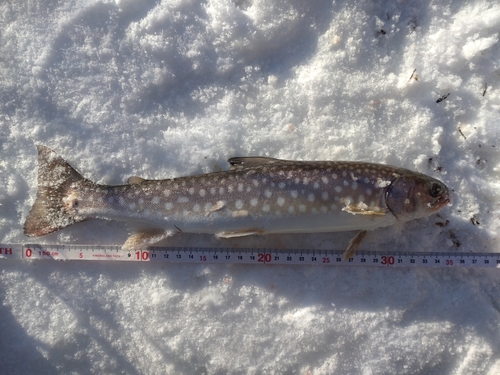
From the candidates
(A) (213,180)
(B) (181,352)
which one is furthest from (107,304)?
(A) (213,180)

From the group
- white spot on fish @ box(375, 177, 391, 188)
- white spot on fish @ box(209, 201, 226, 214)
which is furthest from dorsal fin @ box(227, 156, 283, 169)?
white spot on fish @ box(375, 177, 391, 188)

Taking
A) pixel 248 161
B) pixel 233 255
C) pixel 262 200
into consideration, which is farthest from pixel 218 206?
pixel 233 255

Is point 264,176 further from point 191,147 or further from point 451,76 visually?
point 451,76

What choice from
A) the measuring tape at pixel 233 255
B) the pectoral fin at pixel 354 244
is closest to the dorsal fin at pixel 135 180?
the measuring tape at pixel 233 255

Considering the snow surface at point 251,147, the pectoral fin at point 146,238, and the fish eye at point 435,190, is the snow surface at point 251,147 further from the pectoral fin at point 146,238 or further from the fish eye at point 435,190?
the fish eye at point 435,190

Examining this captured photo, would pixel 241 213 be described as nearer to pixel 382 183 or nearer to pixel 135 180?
pixel 135 180

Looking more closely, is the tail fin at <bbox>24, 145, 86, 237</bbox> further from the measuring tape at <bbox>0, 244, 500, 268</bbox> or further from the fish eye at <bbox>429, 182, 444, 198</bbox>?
the fish eye at <bbox>429, 182, 444, 198</bbox>
